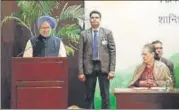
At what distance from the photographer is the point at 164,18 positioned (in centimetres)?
252

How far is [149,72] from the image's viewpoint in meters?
2.54

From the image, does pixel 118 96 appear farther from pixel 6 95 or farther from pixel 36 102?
pixel 6 95

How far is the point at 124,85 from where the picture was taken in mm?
2541

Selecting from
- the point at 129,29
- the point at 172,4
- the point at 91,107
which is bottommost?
the point at 91,107

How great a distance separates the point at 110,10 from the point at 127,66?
425 mm

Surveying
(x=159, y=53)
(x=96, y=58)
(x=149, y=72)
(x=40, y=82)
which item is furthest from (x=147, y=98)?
(x=40, y=82)

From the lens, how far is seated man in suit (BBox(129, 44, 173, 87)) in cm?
253

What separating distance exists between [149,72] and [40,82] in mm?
794

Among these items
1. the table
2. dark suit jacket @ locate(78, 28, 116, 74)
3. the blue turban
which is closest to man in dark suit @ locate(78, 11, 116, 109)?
dark suit jacket @ locate(78, 28, 116, 74)

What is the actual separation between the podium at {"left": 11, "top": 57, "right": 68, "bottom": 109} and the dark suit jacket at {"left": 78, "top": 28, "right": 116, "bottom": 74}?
0.43 ft

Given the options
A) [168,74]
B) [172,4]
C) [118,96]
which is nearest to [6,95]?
[118,96]

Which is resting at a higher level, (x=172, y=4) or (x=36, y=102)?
(x=172, y=4)

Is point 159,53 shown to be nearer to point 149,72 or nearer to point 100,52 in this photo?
point 149,72

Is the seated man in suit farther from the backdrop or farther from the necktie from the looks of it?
the necktie
